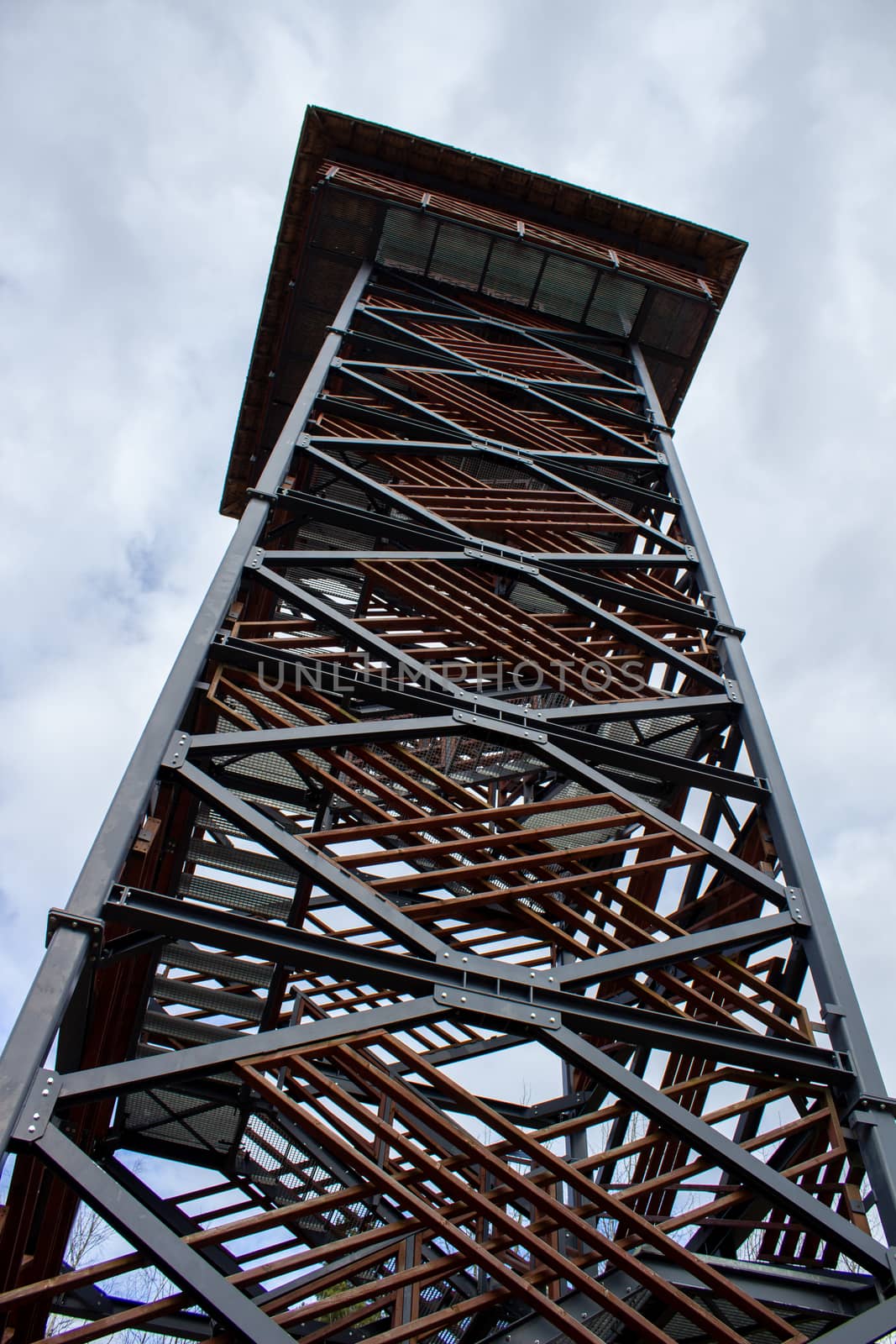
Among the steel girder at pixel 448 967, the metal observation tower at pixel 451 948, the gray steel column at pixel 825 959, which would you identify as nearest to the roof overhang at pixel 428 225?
the metal observation tower at pixel 451 948

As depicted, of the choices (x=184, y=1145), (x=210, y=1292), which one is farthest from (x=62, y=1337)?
(x=184, y=1145)

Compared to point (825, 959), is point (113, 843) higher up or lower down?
lower down

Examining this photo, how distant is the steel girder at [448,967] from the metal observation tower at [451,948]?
0.03 m

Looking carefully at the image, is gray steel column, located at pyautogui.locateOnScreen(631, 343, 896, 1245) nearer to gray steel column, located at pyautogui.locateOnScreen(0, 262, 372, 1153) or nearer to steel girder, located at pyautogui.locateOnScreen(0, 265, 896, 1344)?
steel girder, located at pyautogui.locateOnScreen(0, 265, 896, 1344)

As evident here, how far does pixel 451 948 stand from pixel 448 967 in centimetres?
23

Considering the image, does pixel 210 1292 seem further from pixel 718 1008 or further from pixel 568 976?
pixel 718 1008

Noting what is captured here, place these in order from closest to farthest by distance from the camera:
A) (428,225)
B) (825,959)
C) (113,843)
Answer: (113,843) → (825,959) → (428,225)

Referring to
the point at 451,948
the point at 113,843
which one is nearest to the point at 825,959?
the point at 451,948

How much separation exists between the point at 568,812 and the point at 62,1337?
20.1ft

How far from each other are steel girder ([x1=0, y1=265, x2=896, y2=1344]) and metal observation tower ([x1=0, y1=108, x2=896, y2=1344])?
0.09ft

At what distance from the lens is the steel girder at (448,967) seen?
15.3ft

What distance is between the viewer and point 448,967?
5340 mm

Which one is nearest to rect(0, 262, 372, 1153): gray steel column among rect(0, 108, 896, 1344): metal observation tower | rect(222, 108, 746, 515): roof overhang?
rect(0, 108, 896, 1344): metal observation tower

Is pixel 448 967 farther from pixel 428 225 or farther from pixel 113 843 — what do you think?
pixel 428 225
